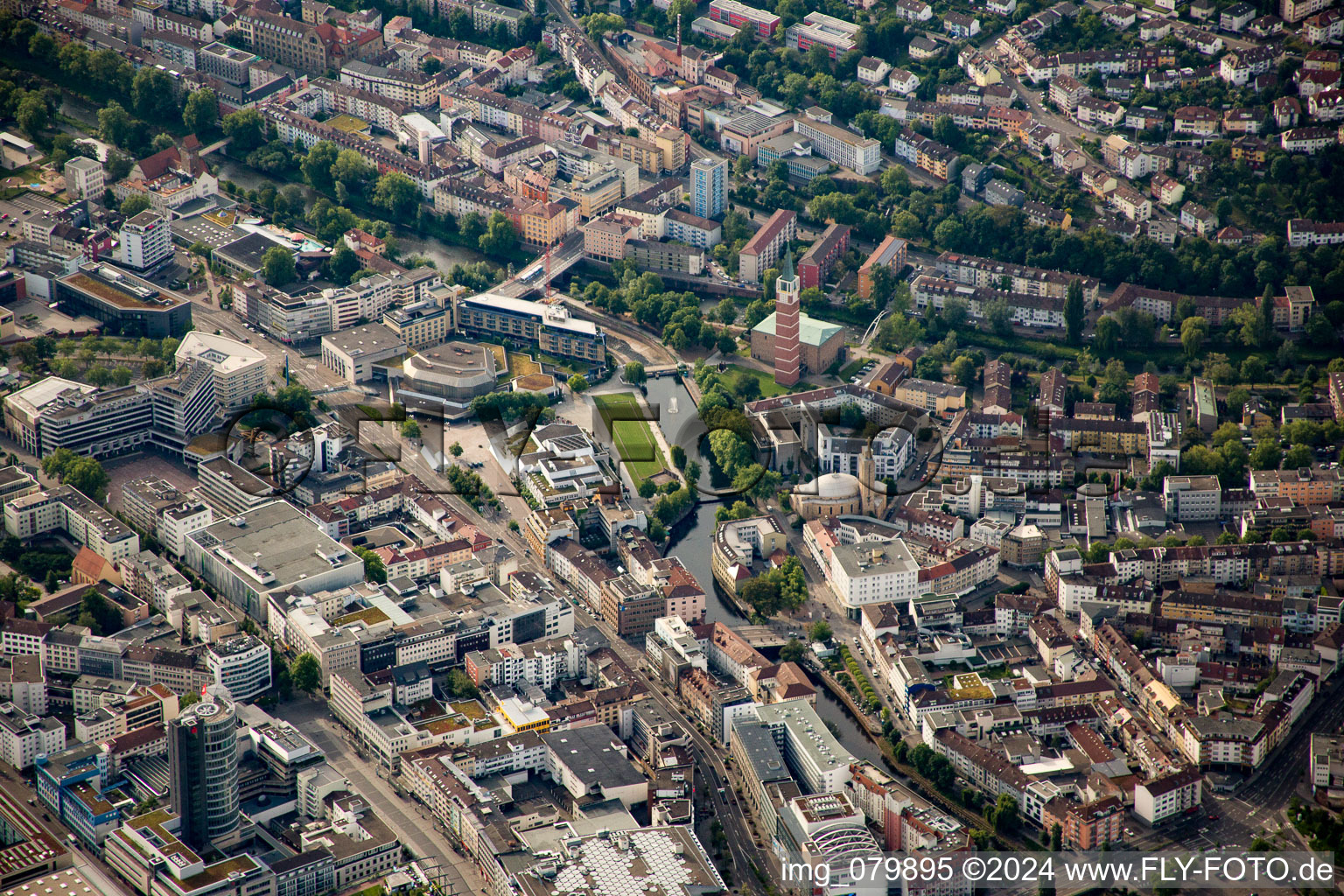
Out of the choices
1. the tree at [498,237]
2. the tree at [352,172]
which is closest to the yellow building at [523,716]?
the tree at [498,237]

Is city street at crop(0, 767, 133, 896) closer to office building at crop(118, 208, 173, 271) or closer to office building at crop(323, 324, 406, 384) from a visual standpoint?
office building at crop(323, 324, 406, 384)

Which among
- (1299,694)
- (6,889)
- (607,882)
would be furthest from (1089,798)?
(6,889)

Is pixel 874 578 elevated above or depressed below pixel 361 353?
below

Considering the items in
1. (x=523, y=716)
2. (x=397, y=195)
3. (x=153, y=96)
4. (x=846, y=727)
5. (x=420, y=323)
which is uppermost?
(x=153, y=96)

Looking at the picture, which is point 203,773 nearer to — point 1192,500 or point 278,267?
point 278,267

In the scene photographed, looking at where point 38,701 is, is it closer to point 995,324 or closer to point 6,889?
point 6,889

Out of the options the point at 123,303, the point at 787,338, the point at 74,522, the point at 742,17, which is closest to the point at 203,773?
the point at 74,522
